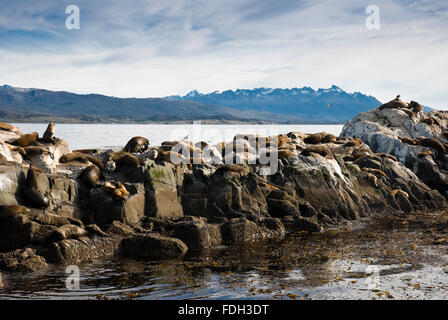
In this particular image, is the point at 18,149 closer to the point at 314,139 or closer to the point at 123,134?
the point at 314,139

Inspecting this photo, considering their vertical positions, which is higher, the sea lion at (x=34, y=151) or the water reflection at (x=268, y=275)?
the sea lion at (x=34, y=151)

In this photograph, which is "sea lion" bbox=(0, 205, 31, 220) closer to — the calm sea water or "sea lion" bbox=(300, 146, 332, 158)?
"sea lion" bbox=(300, 146, 332, 158)

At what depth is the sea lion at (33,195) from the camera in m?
15.7

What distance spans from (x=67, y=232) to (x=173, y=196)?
5.24 m

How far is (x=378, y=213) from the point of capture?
22750 mm

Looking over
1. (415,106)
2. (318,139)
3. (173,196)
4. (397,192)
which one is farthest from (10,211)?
(415,106)

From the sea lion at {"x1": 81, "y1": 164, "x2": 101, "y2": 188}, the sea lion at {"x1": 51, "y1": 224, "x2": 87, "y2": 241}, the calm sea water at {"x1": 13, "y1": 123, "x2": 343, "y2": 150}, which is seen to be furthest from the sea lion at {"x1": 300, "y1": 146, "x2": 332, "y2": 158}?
the sea lion at {"x1": 51, "y1": 224, "x2": 87, "y2": 241}

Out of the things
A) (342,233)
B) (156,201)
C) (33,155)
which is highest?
(33,155)

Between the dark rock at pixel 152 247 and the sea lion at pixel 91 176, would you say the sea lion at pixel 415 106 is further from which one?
the dark rock at pixel 152 247

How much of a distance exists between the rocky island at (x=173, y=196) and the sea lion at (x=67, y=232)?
0.03 meters

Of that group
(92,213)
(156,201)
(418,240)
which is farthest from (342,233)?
(92,213)

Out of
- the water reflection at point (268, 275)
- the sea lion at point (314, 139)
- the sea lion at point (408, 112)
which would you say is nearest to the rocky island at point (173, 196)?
the water reflection at point (268, 275)

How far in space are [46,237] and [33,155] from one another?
231 inches

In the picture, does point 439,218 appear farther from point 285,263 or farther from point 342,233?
point 285,263
